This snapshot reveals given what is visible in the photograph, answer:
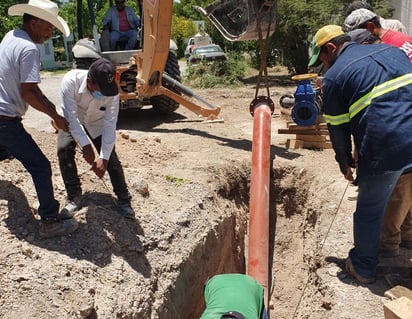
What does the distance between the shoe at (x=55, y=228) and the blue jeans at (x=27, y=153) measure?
19 cm

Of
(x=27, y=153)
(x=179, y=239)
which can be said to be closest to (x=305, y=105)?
(x=179, y=239)

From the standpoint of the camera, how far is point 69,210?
4.52 m

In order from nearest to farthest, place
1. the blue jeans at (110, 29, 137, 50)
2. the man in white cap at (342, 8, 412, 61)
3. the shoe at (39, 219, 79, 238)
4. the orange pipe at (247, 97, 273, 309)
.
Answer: the shoe at (39, 219, 79, 238) → the orange pipe at (247, 97, 273, 309) → the man in white cap at (342, 8, 412, 61) → the blue jeans at (110, 29, 137, 50)

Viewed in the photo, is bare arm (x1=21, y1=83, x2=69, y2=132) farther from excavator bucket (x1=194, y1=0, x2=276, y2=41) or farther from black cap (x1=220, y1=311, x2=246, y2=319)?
excavator bucket (x1=194, y1=0, x2=276, y2=41)

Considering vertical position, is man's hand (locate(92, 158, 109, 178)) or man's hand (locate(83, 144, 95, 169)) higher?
man's hand (locate(83, 144, 95, 169))

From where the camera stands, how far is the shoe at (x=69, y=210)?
14.2 ft

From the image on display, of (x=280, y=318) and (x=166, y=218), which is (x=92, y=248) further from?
(x=280, y=318)

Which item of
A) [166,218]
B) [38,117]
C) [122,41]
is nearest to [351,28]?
[166,218]

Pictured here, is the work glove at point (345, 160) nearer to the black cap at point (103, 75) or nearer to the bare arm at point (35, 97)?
the black cap at point (103, 75)

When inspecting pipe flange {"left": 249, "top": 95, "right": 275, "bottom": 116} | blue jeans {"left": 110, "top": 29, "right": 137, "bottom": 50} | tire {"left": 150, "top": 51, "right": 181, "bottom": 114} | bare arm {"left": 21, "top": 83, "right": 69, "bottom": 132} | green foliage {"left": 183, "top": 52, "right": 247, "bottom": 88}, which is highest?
bare arm {"left": 21, "top": 83, "right": 69, "bottom": 132}

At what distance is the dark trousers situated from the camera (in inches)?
176

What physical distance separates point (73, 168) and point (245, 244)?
3.11 metres

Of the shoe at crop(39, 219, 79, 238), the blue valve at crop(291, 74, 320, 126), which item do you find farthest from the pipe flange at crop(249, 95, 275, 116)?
the shoe at crop(39, 219, 79, 238)

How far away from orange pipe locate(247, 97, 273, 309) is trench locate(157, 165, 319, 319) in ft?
2.20
